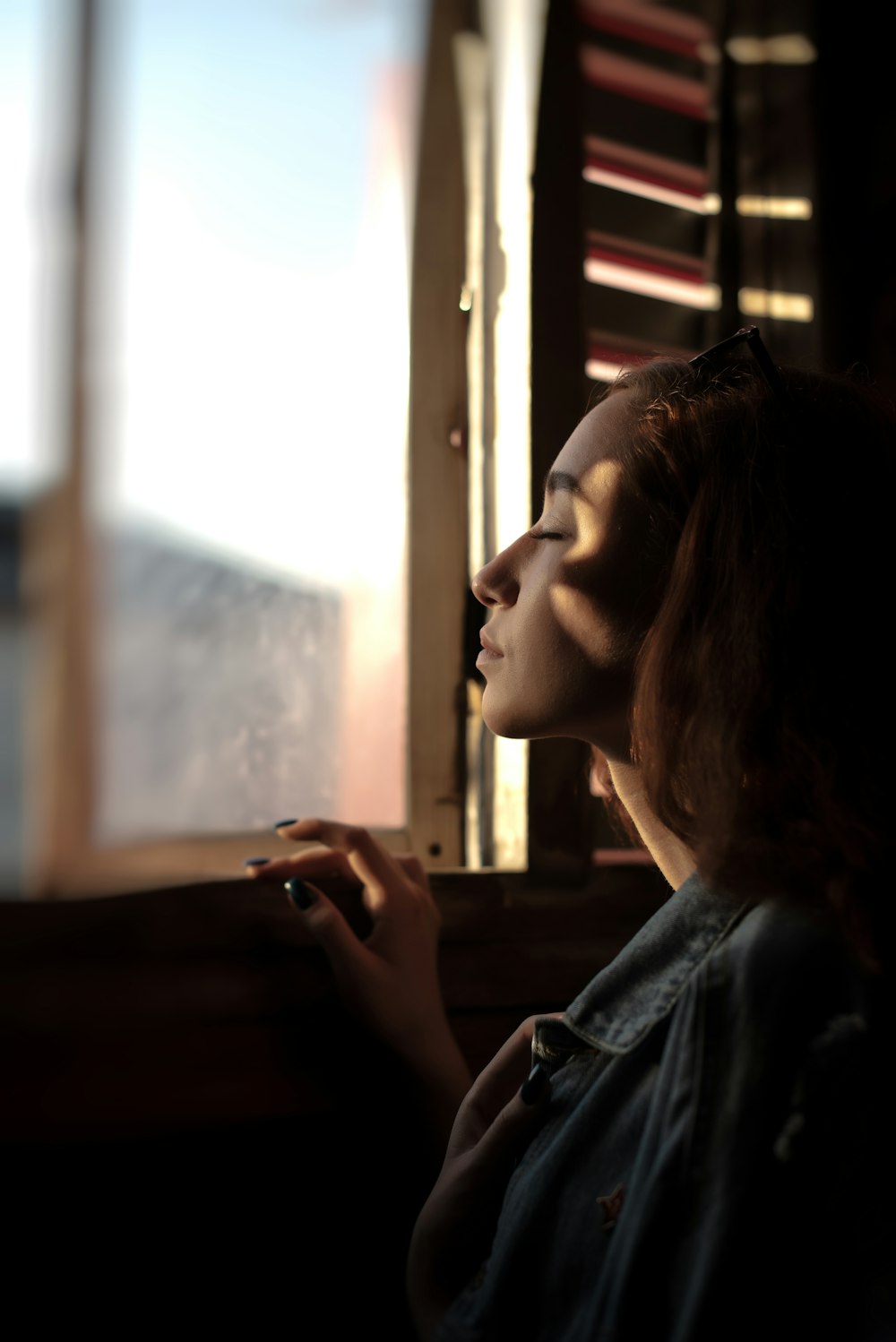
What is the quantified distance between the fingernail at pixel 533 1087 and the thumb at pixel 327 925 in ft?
0.86

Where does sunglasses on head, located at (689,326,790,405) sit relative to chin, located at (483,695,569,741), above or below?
above

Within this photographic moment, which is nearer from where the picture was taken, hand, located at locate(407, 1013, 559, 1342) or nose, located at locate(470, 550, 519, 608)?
hand, located at locate(407, 1013, 559, 1342)

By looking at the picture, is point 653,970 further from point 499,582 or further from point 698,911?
point 499,582

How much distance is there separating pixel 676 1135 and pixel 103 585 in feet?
2.40

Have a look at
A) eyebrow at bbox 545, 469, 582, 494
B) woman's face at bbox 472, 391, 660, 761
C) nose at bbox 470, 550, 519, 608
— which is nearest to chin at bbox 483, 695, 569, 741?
woman's face at bbox 472, 391, 660, 761

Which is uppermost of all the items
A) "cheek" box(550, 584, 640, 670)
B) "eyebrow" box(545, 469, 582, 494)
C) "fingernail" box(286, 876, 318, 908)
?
"eyebrow" box(545, 469, 582, 494)

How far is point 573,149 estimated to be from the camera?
1391 millimetres

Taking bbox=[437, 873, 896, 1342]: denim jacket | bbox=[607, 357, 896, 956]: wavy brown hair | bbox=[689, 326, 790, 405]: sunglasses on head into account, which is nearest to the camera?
bbox=[437, 873, 896, 1342]: denim jacket

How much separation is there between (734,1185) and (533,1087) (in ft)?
0.71

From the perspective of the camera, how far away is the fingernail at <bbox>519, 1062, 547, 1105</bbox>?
2.60 feet

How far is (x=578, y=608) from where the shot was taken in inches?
34.7

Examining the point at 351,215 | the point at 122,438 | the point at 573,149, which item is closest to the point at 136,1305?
the point at 122,438

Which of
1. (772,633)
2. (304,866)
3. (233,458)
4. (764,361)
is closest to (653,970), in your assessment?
(772,633)

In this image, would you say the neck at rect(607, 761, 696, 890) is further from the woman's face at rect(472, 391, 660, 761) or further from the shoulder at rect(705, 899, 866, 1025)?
the shoulder at rect(705, 899, 866, 1025)
